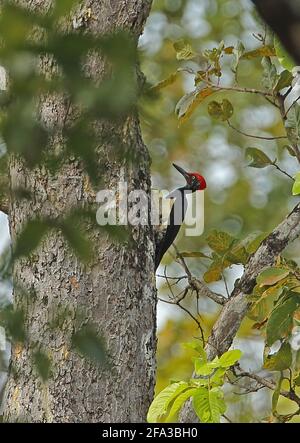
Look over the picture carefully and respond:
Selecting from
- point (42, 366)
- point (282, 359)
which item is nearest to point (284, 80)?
point (282, 359)

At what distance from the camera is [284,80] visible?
2.66 m

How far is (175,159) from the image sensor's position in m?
7.08

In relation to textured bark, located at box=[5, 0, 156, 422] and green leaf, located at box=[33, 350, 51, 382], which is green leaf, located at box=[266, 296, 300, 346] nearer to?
textured bark, located at box=[5, 0, 156, 422]

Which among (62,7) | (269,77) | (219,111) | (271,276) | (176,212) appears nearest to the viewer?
(62,7)

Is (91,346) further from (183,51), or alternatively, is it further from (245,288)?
(183,51)

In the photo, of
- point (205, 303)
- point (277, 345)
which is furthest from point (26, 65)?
point (205, 303)

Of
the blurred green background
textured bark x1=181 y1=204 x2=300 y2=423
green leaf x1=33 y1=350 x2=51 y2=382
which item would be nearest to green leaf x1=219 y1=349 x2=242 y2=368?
textured bark x1=181 y1=204 x2=300 y2=423

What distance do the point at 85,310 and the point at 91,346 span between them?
1314 millimetres

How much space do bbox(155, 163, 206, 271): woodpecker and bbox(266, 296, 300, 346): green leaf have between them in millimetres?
314

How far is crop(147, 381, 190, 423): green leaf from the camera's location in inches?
86.0

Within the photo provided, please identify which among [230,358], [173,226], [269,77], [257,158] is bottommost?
[230,358]

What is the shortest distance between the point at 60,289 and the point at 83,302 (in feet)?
0.19

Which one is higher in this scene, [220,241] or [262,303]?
[220,241]
